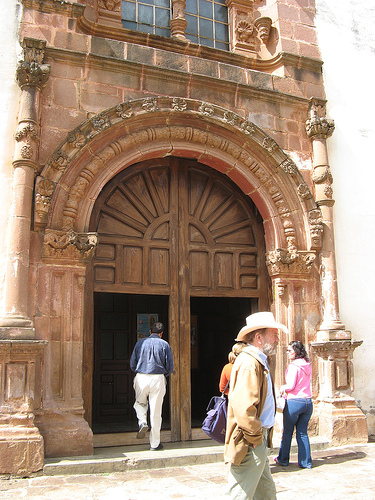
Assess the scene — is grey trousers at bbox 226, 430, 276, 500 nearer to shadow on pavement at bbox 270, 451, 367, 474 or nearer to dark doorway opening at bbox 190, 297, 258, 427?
shadow on pavement at bbox 270, 451, 367, 474

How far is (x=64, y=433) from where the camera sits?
Result: 5.68 metres

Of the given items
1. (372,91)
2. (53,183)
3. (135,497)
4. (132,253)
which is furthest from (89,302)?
(372,91)

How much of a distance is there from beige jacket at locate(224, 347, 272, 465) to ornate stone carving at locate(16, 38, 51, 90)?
15.3 ft

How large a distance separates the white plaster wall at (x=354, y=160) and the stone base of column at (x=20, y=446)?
4607 mm

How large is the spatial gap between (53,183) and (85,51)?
1964 millimetres

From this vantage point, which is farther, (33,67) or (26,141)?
(33,67)

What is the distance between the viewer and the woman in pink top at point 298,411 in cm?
564

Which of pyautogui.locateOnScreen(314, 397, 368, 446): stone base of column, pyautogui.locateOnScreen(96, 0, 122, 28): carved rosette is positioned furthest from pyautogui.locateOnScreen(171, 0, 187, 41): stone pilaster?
pyautogui.locateOnScreen(314, 397, 368, 446): stone base of column

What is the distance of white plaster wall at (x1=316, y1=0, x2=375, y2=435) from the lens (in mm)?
7770

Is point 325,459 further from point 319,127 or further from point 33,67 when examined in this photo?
point 33,67

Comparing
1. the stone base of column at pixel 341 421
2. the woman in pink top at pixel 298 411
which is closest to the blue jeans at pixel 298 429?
the woman in pink top at pixel 298 411

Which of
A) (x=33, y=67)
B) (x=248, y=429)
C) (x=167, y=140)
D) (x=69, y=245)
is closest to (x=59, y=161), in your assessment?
(x=69, y=245)

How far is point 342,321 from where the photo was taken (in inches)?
302

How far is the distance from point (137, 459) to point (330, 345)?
10.2 feet
